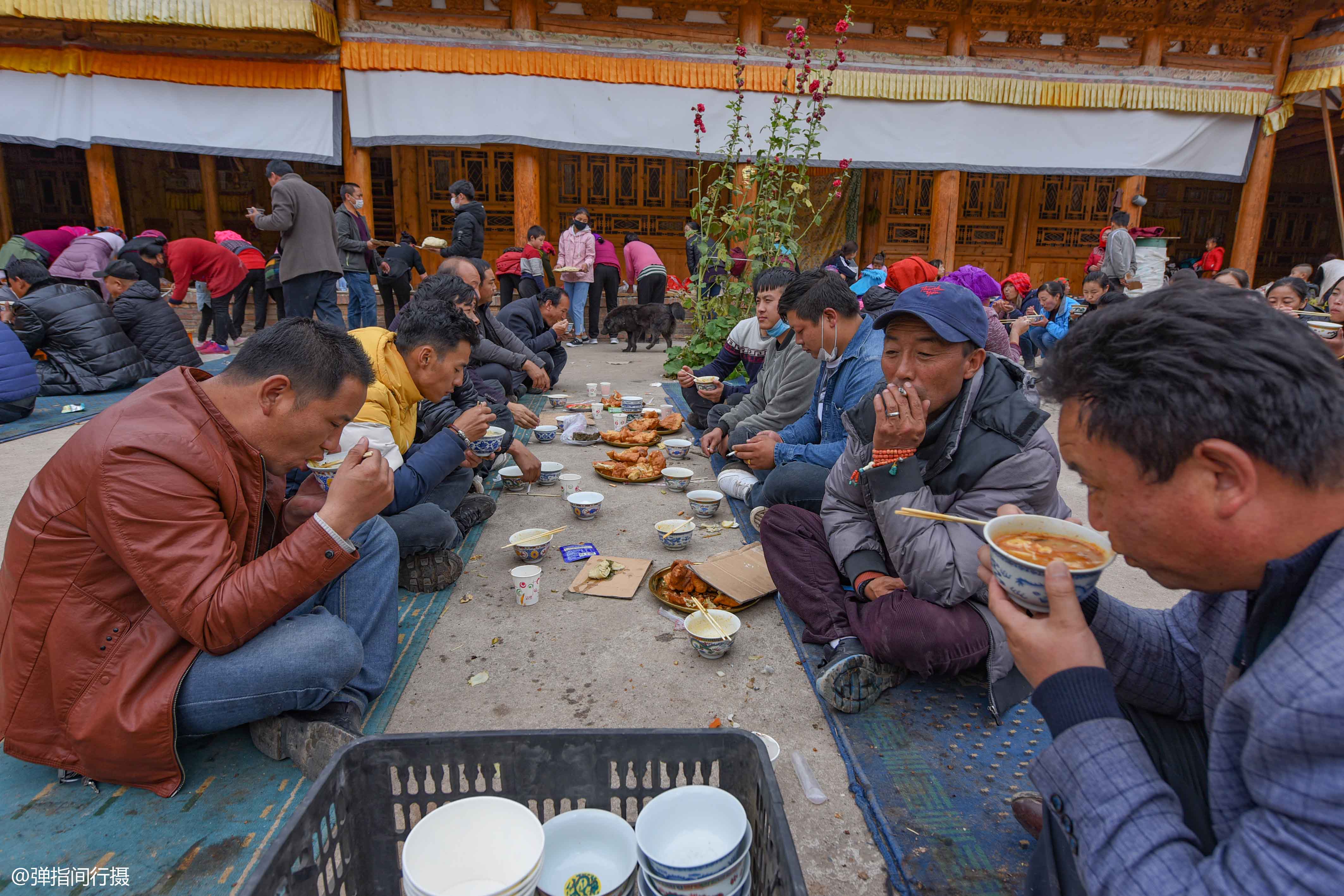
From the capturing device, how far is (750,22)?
388 inches

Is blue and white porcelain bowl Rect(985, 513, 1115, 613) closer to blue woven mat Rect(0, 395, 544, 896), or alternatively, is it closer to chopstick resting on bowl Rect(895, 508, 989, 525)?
chopstick resting on bowl Rect(895, 508, 989, 525)

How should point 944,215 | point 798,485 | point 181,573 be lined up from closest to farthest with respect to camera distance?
point 181,573, point 798,485, point 944,215

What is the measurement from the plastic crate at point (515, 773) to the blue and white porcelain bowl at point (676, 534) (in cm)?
202

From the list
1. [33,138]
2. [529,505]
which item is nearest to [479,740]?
[529,505]

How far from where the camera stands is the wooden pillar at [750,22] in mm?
9836

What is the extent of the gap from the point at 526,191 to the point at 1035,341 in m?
7.09

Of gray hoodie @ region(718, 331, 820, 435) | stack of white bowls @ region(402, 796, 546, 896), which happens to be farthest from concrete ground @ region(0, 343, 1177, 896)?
gray hoodie @ region(718, 331, 820, 435)

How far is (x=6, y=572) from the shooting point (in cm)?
174

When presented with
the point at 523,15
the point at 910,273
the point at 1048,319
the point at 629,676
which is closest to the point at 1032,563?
the point at 629,676

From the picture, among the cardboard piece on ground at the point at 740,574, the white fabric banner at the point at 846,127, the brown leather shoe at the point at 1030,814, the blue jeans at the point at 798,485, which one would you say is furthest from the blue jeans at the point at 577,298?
the brown leather shoe at the point at 1030,814

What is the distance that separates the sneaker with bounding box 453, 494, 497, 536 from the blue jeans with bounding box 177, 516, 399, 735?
54.4 inches

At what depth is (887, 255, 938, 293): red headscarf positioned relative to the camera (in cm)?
475

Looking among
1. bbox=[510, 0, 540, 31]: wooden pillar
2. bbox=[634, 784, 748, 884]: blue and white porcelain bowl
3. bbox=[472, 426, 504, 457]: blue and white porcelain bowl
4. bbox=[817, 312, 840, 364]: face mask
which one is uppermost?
bbox=[510, 0, 540, 31]: wooden pillar

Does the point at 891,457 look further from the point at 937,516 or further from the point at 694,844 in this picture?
the point at 694,844
